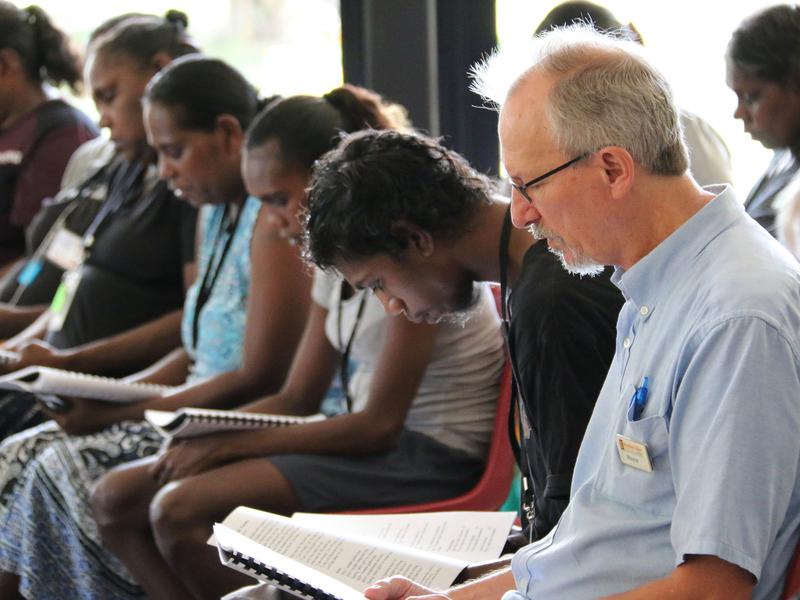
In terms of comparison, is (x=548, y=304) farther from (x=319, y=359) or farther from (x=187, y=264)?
(x=187, y=264)

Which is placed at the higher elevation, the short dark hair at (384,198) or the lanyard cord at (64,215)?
the short dark hair at (384,198)

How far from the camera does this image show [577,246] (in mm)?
1435

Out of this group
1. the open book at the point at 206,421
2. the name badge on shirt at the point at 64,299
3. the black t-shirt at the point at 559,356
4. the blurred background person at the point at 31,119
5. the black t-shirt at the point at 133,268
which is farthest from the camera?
the blurred background person at the point at 31,119

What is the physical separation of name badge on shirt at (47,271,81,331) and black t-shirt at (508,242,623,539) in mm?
2019

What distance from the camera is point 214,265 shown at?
2.99m

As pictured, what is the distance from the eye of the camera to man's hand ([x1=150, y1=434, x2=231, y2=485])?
239 centimetres

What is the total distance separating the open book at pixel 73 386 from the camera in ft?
8.81

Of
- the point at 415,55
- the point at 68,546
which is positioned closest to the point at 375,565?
the point at 68,546

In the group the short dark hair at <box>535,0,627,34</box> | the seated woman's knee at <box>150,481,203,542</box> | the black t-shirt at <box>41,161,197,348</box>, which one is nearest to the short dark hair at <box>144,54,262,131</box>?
the black t-shirt at <box>41,161,197,348</box>

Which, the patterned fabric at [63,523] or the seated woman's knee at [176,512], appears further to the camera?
the patterned fabric at [63,523]

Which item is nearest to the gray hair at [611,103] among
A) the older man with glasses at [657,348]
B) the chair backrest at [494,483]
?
the older man with glasses at [657,348]

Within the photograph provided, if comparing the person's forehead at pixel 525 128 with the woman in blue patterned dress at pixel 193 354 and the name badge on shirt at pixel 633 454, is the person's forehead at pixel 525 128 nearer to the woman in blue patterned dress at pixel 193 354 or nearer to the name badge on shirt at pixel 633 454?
the name badge on shirt at pixel 633 454

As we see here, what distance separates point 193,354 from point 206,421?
77cm

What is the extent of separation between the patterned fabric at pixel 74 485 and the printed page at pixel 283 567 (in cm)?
112
